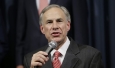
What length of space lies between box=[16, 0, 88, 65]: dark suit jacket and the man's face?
0.36 metres

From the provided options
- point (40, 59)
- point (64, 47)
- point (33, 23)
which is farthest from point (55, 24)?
point (33, 23)

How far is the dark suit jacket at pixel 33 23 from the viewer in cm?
172

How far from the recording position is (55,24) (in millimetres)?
1280

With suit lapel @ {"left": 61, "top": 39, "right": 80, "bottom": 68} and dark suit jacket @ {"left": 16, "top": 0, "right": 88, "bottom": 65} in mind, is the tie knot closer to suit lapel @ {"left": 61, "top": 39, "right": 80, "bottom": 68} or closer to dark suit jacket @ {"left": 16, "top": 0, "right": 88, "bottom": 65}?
suit lapel @ {"left": 61, "top": 39, "right": 80, "bottom": 68}

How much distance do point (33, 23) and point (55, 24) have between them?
0.46 meters

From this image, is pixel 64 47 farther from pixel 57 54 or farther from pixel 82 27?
pixel 82 27

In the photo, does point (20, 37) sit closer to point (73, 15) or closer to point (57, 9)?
point (73, 15)

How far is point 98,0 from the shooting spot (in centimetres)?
181

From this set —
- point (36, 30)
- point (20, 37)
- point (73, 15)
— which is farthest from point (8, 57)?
point (73, 15)

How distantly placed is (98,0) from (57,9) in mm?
558

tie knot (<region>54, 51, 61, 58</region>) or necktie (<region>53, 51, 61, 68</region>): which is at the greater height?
tie knot (<region>54, 51, 61, 58</region>)

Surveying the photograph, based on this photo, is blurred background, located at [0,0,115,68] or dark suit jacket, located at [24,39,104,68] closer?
dark suit jacket, located at [24,39,104,68]

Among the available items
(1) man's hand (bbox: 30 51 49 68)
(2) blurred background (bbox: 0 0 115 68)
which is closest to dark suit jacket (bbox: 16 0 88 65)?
(2) blurred background (bbox: 0 0 115 68)

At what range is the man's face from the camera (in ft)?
4.15
